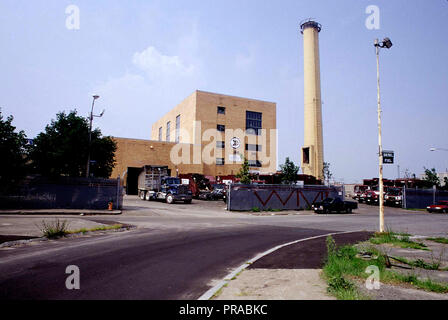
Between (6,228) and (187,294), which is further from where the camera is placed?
(6,228)

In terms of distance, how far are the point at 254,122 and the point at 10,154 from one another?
49.0m

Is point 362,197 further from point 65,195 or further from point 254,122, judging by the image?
point 65,195

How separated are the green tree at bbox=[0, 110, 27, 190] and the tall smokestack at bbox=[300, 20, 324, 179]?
49.3m

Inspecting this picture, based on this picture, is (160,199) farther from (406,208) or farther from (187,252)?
(406,208)

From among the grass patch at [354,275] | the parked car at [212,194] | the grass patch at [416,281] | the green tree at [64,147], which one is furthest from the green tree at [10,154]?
the parked car at [212,194]

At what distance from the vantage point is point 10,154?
18594 mm

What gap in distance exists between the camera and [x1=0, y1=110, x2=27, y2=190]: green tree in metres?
18.2

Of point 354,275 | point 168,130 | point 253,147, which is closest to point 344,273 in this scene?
point 354,275

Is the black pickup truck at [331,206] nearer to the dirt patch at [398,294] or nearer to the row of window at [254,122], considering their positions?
the dirt patch at [398,294]

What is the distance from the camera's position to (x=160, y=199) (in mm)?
34625

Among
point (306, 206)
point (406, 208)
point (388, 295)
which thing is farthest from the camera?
point (406, 208)

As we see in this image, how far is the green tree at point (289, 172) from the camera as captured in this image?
2029 inches
